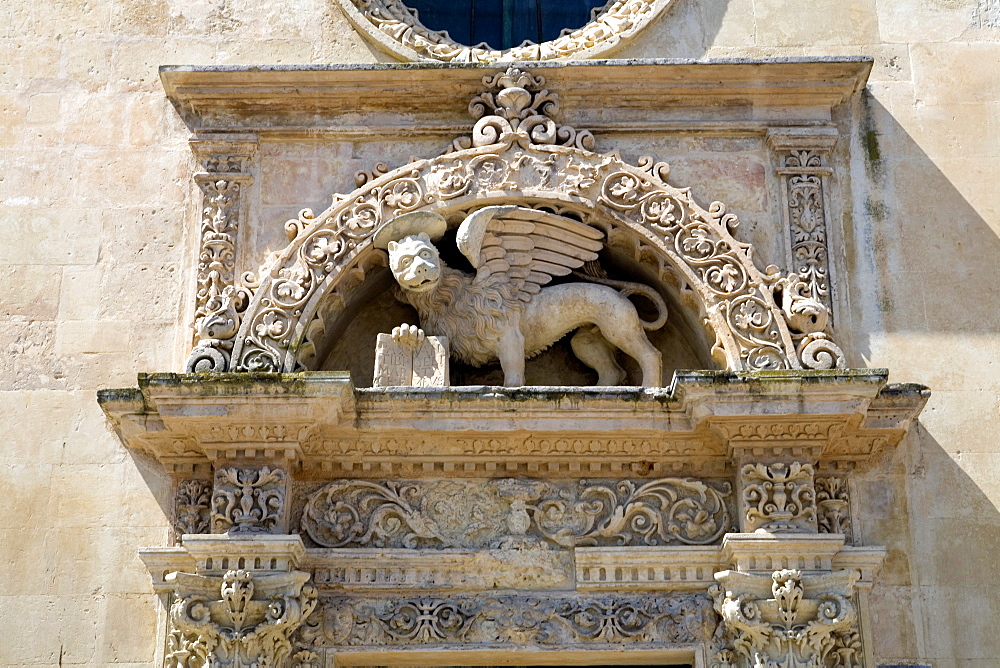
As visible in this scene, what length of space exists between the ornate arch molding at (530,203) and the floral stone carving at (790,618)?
1.22 metres

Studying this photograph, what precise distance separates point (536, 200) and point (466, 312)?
79 centimetres

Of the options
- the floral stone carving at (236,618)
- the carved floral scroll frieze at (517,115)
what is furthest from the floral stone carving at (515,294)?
the floral stone carving at (236,618)

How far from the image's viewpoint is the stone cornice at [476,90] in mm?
9203

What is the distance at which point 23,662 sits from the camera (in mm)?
8148

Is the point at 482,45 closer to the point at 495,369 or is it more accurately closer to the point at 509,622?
the point at 495,369

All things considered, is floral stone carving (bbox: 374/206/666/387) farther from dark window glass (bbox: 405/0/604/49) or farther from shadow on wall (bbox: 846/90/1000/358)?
dark window glass (bbox: 405/0/604/49)

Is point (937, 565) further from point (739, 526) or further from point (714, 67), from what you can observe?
point (714, 67)

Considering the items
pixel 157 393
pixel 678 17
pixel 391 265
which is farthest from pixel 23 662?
pixel 678 17

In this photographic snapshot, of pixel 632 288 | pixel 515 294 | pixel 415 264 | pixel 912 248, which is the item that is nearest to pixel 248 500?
pixel 415 264

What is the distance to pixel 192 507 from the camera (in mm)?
8430

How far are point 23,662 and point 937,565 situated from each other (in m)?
4.90

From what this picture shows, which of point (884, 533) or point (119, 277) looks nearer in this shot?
point (884, 533)

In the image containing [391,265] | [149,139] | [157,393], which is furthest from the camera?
[149,139]

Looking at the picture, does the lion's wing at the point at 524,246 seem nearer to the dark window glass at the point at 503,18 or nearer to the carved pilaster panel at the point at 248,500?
the dark window glass at the point at 503,18
